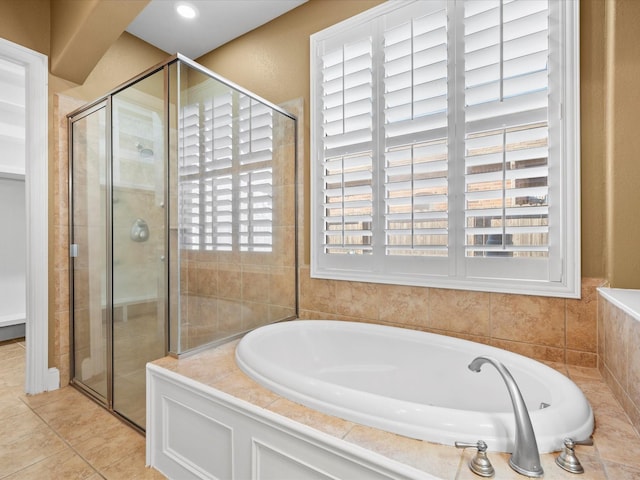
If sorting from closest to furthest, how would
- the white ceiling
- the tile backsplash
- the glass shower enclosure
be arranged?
the tile backsplash, the glass shower enclosure, the white ceiling

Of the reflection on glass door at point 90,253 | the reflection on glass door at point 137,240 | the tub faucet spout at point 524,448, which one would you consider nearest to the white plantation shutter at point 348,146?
the reflection on glass door at point 137,240

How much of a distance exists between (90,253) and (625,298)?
2.84m

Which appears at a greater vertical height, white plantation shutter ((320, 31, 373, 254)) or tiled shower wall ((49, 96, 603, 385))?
white plantation shutter ((320, 31, 373, 254))

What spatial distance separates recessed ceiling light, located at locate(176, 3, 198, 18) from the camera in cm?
230

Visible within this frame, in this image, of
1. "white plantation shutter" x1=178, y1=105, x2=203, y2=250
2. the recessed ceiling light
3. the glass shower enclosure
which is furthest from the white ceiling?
"white plantation shutter" x1=178, y1=105, x2=203, y2=250

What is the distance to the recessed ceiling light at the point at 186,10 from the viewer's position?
230 cm

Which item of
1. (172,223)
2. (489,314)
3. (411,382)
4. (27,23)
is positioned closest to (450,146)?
(489,314)

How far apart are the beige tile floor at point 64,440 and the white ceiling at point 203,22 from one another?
109 inches

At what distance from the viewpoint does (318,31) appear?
223cm

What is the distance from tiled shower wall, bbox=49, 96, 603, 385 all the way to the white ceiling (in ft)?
2.42

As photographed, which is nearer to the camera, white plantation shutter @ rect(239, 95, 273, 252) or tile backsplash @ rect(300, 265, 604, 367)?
tile backsplash @ rect(300, 265, 604, 367)

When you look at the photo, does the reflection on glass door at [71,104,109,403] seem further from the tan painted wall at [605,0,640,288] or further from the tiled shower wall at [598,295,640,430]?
the tan painted wall at [605,0,640,288]

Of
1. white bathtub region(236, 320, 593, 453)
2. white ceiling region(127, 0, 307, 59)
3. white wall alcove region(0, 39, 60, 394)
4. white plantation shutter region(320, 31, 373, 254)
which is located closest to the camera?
white bathtub region(236, 320, 593, 453)

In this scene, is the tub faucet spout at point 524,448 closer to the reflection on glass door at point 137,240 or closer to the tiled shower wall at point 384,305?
the tiled shower wall at point 384,305
